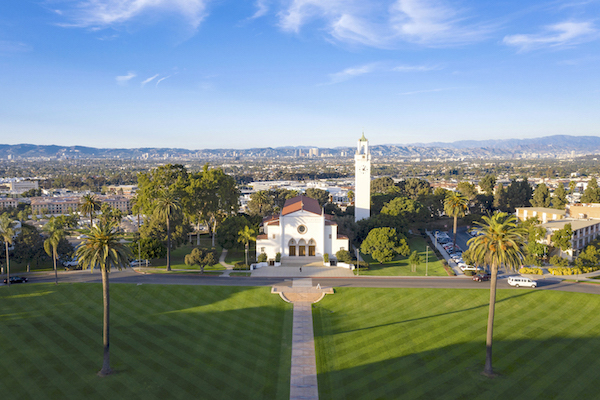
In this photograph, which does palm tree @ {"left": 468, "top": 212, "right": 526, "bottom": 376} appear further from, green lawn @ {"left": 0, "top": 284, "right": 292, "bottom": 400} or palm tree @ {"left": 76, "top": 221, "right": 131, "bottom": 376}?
palm tree @ {"left": 76, "top": 221, "right": 131, "bottom": 376}

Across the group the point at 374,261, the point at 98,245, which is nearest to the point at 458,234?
the point at 374,261

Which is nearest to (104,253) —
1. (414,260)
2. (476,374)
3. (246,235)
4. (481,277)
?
(476,374)

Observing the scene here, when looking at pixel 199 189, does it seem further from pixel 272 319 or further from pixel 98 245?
pixel 98 245

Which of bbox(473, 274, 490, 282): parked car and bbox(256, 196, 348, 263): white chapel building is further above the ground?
bbox(256, 196, 348, 263): white chapel building

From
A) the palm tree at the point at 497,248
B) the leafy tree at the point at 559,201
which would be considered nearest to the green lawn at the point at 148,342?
the palm tree at the point at 497,248

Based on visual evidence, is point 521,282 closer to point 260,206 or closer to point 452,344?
point 452,344

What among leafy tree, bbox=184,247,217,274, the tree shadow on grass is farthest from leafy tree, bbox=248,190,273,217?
the tree shadow on grass
